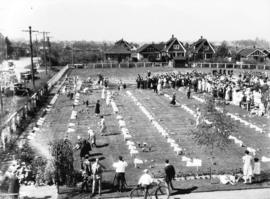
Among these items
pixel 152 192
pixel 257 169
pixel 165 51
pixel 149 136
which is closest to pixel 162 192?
pixel 152 192

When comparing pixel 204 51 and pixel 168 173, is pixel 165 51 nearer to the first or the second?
pixel 204 51

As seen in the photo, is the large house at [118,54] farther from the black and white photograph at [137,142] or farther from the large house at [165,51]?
the black and white photograph at [137,142]

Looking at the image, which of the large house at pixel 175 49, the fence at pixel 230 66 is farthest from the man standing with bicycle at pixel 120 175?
the large house at pixel 175 49

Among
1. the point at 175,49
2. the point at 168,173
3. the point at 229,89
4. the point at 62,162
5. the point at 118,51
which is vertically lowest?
the point at 168,173

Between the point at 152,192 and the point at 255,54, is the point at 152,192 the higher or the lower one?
the lower one

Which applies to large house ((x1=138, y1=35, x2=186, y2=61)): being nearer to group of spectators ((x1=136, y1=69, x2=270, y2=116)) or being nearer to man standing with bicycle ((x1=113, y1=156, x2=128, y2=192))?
group of spectators ((x1=136, y1=69, x2=270, y2=116))

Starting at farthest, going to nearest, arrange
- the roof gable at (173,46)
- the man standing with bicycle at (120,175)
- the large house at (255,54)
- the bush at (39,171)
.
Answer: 1. the roof gable at (173,46)
2. the large house at (255,54)
3. the bush at (39,171)
4. the man standing with bicycle at (120,175)

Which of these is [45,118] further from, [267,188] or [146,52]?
[146,52]
